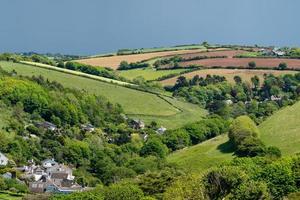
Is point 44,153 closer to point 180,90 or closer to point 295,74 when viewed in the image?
point 180,90

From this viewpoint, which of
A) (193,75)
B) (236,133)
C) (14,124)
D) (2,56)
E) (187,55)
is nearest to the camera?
(236,133)

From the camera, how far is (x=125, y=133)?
4358 inches

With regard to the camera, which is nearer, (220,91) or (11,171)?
(11,171)

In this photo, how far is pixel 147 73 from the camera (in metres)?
161

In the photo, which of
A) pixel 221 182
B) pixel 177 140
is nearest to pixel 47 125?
pixel 177 140

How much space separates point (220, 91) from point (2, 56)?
40.9 meters

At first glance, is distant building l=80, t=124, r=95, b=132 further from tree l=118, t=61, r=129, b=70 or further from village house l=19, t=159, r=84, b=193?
tree l=118, t=61, r=129, b=70

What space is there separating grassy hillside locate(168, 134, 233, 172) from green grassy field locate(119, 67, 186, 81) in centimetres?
7186

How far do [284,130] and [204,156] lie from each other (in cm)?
829

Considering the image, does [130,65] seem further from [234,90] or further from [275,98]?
[275,98]

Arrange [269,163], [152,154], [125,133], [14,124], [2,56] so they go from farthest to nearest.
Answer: [2,56], [125,133], [14,124], [152,154], [269,163]

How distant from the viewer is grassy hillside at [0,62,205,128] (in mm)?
121438

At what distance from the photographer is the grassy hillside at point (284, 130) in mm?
71125

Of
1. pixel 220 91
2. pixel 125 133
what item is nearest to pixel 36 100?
pixel 125 133
